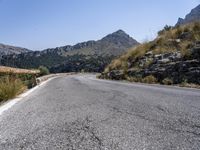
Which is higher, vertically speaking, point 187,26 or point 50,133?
point 187,26

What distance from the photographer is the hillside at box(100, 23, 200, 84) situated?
21.4 metres

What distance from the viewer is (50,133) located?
6500 mm

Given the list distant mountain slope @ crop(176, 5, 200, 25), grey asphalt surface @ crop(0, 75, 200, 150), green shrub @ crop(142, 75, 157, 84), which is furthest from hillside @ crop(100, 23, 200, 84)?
grey asphalt surface @ crop(0, 75, 200, 150)

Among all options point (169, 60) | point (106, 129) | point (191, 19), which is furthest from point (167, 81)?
point (191, 19)

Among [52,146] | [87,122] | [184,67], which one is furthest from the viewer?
[184,67]

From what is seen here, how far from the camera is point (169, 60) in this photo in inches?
990

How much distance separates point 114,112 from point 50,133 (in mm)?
2598

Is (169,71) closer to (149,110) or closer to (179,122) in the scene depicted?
(149,110)

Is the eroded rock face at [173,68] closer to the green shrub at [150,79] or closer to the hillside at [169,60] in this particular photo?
the hillside at [169,60]

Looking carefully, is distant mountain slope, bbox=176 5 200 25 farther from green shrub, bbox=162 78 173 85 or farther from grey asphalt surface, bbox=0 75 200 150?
grey asphalt surface, bbox=0 75 200 150

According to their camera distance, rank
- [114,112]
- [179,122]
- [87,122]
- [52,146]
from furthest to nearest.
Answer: [114,112], [87,122], [179,122], [52,146]

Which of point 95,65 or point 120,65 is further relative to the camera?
point 95,65

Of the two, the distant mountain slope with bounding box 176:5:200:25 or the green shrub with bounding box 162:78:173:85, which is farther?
the distant mountain slope with bounding box 176:5:200:25

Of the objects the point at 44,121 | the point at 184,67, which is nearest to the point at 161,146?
the point at 44,121
